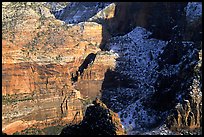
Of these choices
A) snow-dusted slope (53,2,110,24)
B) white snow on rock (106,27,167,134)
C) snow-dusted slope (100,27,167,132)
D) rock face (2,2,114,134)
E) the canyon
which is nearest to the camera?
the canyon

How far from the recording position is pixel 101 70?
166ft

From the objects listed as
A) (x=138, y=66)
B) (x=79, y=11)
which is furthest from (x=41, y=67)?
(x=79, y=11)

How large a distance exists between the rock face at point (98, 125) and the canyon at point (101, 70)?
121 centimetres

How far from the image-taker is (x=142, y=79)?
5166cm

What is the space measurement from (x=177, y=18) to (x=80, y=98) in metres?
12.6

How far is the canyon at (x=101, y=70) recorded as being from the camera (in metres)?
45.2

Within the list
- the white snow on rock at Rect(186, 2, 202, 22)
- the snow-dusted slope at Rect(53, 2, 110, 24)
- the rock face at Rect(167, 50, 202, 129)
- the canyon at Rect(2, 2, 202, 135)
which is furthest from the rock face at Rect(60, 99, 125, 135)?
the snow-dusted slope at Rect(53, 2, 110, 24)

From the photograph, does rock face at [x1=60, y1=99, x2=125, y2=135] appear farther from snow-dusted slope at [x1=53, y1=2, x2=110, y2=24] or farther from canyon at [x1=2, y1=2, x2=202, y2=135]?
snow-dusted slope at [x1=53, y1=2, x2=110, y2=24]

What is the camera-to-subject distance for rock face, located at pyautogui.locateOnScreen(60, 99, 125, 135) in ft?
125

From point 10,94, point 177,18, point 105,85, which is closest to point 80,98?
point 105,85

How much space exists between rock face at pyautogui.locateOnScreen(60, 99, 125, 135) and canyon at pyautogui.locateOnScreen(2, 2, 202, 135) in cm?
121

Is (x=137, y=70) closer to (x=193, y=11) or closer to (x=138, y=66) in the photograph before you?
(x=138, y=66)

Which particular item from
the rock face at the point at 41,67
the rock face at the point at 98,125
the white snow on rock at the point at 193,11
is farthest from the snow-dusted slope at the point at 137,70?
the rock face at the point at 98,125

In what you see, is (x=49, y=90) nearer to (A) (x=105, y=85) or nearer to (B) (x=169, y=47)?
(A) (x=105, y=85)
